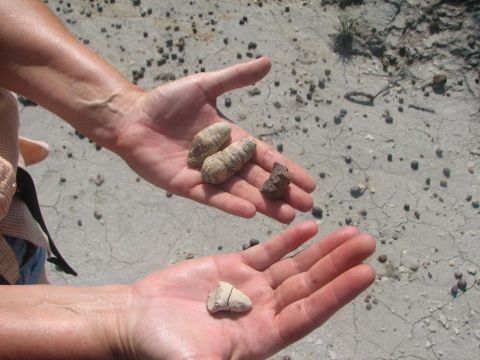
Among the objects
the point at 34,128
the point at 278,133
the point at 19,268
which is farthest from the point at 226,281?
the point at 34,128

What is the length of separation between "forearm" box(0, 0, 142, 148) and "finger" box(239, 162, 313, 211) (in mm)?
885

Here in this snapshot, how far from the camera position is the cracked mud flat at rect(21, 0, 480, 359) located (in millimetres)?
4047

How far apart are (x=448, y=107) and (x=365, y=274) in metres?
3.39

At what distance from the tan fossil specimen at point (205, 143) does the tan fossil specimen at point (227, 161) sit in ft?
0.19

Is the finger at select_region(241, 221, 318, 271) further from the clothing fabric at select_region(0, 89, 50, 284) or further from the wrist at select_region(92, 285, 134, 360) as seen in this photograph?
the clothing fabric at select_region(0, 89, 50, 284)

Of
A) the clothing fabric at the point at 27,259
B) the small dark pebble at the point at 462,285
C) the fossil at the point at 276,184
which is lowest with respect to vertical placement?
the small dark pebble at the point at 462,285

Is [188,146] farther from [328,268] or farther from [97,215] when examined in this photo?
[97,215]

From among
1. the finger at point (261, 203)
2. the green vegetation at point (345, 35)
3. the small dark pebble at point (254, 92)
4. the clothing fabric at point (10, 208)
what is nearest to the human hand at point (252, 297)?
the finger at point (261, 203)

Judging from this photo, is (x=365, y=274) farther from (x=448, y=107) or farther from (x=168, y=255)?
(x=448, y=107)

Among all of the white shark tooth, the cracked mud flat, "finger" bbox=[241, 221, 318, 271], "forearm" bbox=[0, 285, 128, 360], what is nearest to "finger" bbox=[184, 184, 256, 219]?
"finger" bbox=[241, 221, 318, 271]

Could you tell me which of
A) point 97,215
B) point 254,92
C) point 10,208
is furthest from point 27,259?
point 254,92

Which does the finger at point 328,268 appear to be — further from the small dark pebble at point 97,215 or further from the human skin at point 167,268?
the small dark pebble at point 97,215

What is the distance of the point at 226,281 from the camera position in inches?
103

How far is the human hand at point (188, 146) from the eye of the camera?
300cm
